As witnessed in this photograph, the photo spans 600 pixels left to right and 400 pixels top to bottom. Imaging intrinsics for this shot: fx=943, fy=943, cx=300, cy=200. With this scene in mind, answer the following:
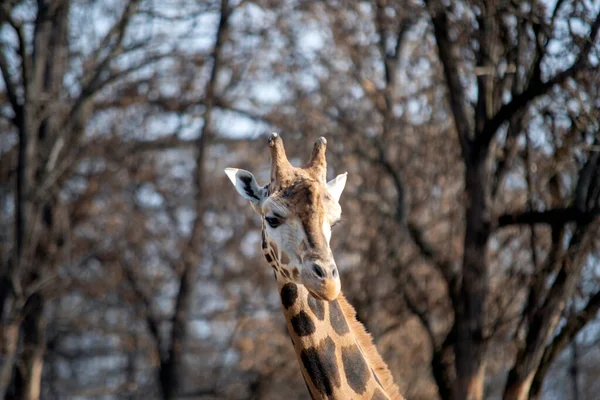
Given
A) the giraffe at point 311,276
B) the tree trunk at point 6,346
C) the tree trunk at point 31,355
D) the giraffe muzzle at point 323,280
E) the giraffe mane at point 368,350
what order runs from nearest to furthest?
1. the giraffe muzzle at point 323,280
2. the giraffe at point 311,276
3. the giraffe mane at point 368,350
4. the tree trunk at point 6,346
5. the tree trunk at point 31,355

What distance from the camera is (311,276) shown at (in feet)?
16.1

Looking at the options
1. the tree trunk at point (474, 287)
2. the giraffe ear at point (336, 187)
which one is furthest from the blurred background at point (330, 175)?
the giraffe ear at point (336, 187)

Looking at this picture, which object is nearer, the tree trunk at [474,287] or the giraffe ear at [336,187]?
the giraffe ear at [336,187]

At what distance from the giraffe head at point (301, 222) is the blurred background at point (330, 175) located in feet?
9.46

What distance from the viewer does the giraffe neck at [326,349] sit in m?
5.26

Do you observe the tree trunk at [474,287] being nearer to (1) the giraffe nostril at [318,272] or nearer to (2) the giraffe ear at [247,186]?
(2) the giraffe ear at [247,186]

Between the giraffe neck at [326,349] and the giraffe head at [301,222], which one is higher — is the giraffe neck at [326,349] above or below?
below

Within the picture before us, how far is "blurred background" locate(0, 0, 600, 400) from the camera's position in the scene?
26.9 feet

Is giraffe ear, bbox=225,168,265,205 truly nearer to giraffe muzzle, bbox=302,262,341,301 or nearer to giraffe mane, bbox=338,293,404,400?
giraffe mane, bbox=338,293,404,400

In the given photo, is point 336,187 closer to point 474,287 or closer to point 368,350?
point 368,350

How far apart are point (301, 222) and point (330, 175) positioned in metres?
9.43

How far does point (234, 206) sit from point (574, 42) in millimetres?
9938

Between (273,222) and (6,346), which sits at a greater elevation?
(273,222)

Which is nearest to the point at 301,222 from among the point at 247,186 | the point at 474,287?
the point at 247,186
